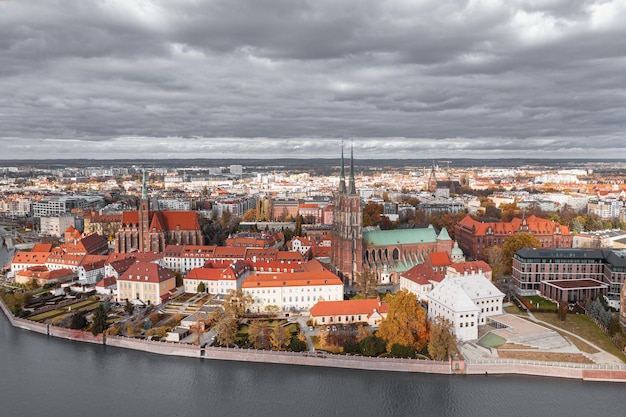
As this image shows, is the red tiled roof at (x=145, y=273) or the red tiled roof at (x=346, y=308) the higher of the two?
the red tiled roof at (x=145, y=273)

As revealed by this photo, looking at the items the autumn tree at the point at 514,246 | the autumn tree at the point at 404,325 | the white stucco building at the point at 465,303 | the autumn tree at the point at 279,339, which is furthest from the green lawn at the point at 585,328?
the autumn tree at the point at 279,339

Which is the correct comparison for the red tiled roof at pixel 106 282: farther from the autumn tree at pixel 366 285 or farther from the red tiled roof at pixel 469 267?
the red tiled roof at pixel 469 267

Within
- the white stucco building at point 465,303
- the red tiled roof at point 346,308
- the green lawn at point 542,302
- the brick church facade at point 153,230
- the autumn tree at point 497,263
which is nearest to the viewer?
the white stucco building at point 465,303

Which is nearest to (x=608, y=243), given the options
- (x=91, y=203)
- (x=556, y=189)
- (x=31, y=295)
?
(x=31, y=295)

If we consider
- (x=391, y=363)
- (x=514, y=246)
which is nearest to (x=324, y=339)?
(x=391, y=363)

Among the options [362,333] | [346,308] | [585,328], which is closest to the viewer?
[362,333]

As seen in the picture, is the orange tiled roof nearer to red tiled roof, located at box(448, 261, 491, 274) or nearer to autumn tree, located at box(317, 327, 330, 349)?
autumn tree, located at box(317, 327, 330, 349)

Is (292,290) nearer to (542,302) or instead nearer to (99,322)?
(99,322)
